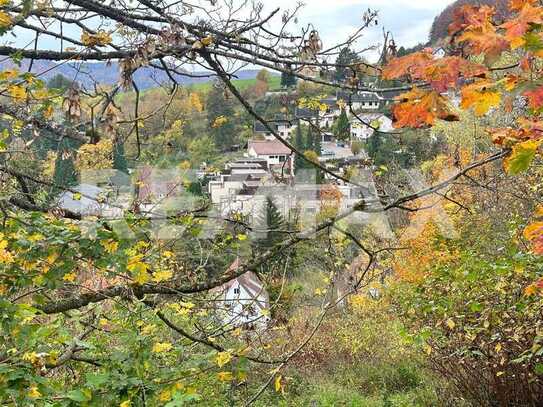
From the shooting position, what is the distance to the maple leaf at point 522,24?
47.0 inches

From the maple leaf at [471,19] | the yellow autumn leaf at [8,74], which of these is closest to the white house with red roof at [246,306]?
the yellow autumn leaf at [8,74]

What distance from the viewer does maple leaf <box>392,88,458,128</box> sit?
1.46 meters

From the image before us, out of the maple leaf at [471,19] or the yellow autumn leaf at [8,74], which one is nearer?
the maple leaf at [471,19]

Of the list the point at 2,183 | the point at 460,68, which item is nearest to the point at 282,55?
the point at 460,68

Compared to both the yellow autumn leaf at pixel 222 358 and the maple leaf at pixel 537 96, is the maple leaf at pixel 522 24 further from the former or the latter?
the yellow autumn leaf at pixel 222 358

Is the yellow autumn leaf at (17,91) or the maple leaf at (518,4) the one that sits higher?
the maple leaf at (518,4)

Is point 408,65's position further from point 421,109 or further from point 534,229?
point 534,229

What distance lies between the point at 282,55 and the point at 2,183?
1.27 metres

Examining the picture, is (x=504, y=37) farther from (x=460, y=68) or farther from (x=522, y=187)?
(x=522, y=187)

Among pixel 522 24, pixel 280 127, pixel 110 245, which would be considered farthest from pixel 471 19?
pixel 110 245

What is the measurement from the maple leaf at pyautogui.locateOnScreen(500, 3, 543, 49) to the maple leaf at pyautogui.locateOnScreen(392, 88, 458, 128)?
24 centimetres

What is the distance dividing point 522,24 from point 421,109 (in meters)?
0.32

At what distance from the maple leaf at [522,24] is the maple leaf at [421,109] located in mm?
241

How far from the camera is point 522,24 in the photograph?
123 cm
